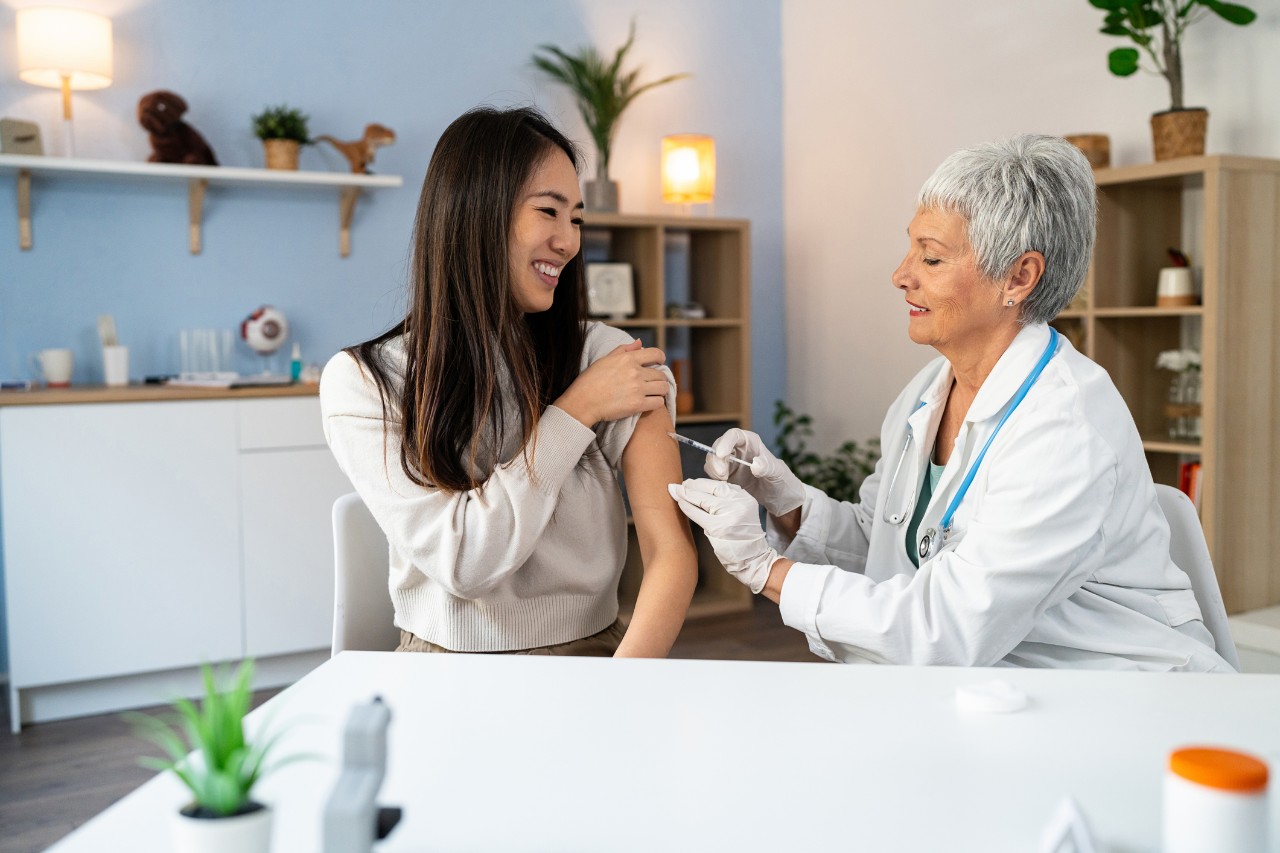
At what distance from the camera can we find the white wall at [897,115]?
3195 millimetres

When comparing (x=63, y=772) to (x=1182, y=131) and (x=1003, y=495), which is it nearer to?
(x=1003, y=495)

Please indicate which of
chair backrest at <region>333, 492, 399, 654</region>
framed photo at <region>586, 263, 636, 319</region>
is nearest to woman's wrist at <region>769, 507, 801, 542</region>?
chair backrest at <region>333, 492, 399, 654</region>

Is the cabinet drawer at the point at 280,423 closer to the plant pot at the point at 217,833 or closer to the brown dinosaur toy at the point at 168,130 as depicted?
the brown dinosaur toy at the point at 168,130

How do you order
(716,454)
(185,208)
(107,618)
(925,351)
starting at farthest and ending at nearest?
(925,351), (185,208), (107,618), (716,454)

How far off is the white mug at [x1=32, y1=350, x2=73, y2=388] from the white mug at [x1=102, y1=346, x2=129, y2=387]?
0.11m

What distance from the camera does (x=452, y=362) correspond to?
1.55 metres

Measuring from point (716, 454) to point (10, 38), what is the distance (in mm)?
3037

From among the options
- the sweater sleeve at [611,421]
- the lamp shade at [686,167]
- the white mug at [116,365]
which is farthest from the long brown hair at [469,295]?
the lamp shade at [686,167]

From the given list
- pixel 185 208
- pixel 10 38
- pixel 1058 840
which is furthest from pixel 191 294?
pixel 1058 840

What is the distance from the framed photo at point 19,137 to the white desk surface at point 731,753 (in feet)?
9.58

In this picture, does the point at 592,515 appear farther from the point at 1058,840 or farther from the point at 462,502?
the point at 1058,840

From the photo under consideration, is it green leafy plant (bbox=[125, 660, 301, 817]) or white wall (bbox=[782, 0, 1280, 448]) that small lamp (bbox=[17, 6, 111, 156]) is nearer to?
white wall (bbox=[782, 0, 1280, 448])

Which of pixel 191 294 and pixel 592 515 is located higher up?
pixel 191 294

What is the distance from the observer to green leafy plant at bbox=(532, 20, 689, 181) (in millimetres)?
4344
